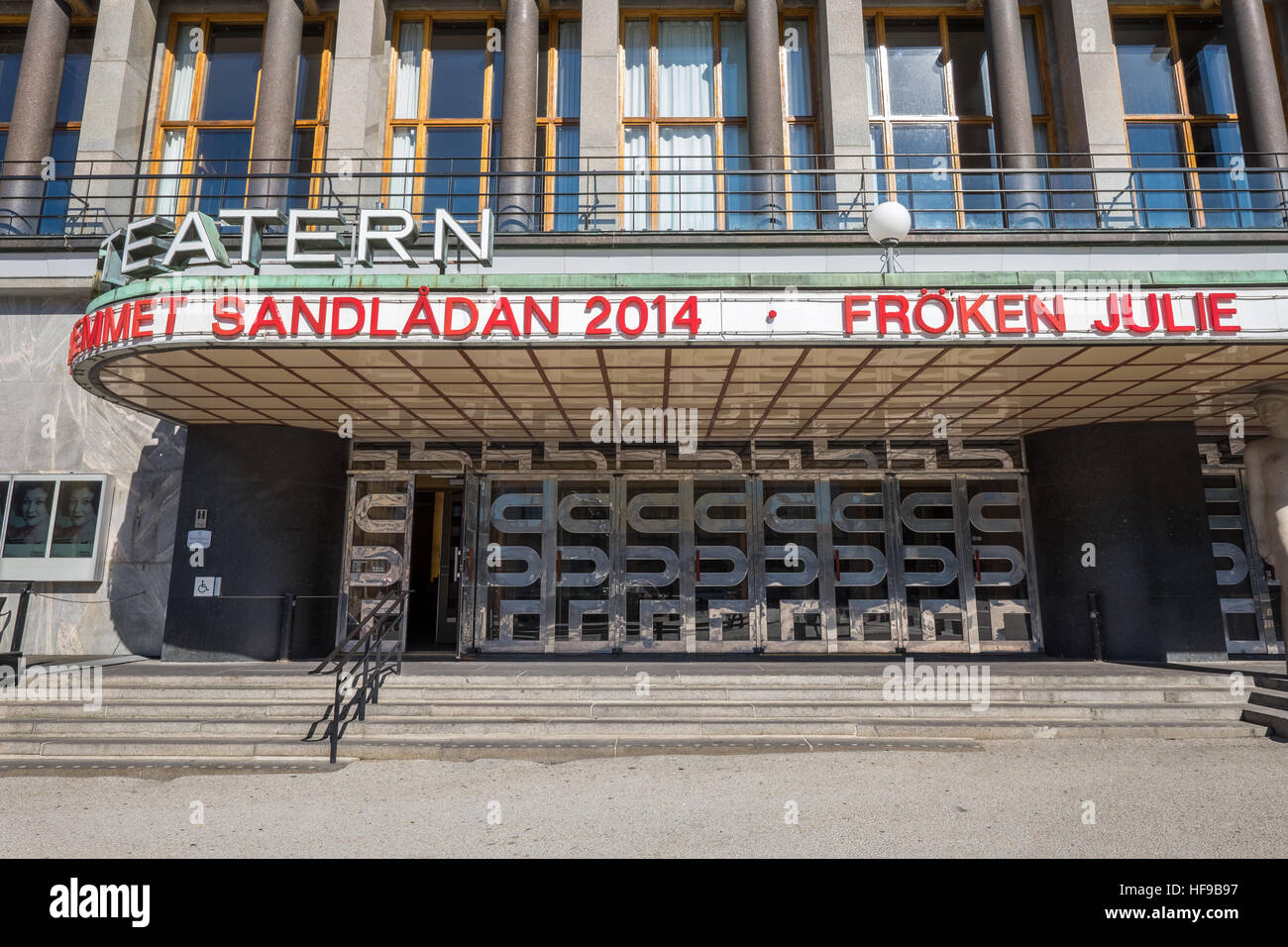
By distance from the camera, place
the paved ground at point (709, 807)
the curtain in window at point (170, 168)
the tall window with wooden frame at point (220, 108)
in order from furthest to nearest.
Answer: the tall window with wooden frame at point (220, 108) < the curtain in window at point (170, 168) < the paved ground at point (709, 807)

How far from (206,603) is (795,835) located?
32.7ft

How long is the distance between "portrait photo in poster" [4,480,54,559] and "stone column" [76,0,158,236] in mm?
4398

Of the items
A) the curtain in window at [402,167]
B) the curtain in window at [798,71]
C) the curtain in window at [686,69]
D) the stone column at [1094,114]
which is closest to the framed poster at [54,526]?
the curtain in window at [402,167]

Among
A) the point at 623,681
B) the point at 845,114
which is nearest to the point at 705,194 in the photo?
the point at 845,114

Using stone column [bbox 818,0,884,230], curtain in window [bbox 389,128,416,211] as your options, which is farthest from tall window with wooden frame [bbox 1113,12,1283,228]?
curtain in window [bbox 389,128,416,211]

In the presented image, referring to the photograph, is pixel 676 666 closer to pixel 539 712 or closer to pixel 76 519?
pixel 539 712

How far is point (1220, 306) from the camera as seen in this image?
311 inches

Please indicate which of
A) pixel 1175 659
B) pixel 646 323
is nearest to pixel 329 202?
pixel 646 323

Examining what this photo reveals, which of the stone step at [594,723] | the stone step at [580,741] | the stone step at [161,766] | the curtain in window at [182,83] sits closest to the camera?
the stone step at [161,766]

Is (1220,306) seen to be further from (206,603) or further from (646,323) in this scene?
(206,603)

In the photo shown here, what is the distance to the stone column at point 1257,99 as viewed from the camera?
13359mm

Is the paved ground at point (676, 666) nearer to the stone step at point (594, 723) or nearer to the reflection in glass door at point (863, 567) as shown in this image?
the reflection in glass door at point (863, 567)

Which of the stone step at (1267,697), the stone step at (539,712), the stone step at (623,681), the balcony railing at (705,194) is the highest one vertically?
the balcony railing at (705,194)

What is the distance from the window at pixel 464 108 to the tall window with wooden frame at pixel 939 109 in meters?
5.66
